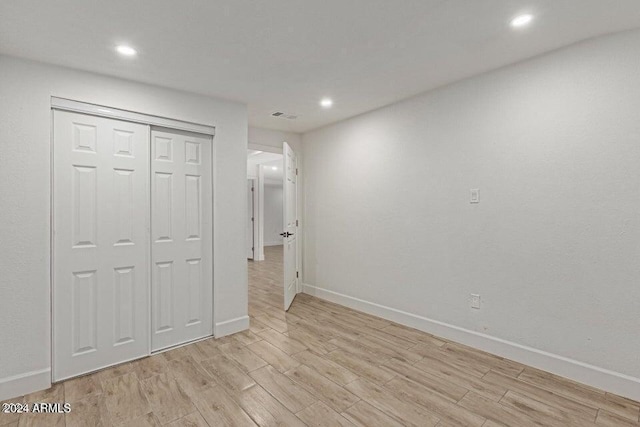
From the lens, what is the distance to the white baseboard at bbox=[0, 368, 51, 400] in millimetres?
2110

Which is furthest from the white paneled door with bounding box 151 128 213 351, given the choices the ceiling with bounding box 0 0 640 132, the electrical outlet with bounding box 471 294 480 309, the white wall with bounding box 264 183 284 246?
the white wall with bounding box 264 183 284 246

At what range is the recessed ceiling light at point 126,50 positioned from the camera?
7.05 feet

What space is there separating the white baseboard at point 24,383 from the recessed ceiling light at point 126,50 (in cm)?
240

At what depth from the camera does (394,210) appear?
350 cm

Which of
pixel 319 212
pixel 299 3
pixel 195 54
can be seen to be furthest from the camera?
pixel 319 212

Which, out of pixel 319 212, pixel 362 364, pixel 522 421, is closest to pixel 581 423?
pixel 522 421

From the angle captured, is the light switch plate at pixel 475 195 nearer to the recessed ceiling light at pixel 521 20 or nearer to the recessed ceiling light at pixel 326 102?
the recessed ceiling light at pixel 521 20

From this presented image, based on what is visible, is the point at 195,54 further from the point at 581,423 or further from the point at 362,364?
the point at 581,423

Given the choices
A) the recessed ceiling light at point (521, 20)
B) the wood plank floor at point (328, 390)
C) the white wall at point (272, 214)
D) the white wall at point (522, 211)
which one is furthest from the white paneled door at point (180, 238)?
the white wall at point (272, 214)

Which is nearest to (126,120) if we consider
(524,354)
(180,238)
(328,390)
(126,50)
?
(126,50)

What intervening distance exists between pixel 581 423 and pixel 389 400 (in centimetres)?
112

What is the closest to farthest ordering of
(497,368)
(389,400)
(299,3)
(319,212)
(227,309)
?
(299,3) < (389,400) < (497,368) < (227,309) < (319,212)

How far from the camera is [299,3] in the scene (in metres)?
1.75

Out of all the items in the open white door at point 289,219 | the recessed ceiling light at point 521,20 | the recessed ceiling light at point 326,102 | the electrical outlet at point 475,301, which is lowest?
the electrical outlet at point 475,301
